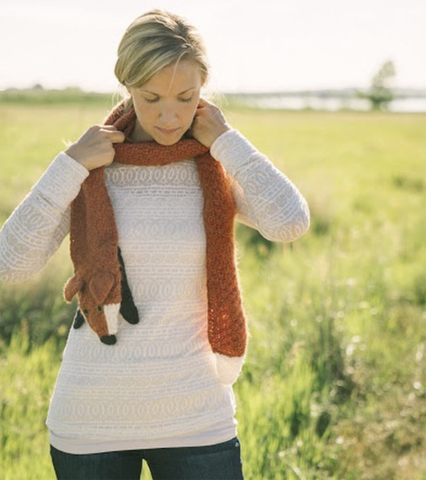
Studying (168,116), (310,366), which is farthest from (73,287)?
(310,366)

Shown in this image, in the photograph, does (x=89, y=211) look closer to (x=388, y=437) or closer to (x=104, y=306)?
(x=104, y=306)

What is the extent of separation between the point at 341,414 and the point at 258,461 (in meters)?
0.79

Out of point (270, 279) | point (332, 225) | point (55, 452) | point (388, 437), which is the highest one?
point (55, 452)

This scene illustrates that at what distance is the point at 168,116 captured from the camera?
74.9 inches

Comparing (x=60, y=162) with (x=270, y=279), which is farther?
(x=270, y=279)

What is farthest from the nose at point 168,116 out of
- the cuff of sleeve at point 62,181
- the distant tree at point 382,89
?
the distant tree at point 382,89

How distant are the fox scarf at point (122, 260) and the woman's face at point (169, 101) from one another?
0.04m

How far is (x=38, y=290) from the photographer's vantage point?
4.79m

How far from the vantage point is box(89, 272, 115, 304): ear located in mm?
1835

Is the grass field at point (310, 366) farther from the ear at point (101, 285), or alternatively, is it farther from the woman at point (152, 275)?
the ear at point (101, 285)

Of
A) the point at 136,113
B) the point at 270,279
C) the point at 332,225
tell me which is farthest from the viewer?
the point at 332,225

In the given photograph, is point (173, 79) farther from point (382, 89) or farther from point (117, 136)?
point (382, 89)

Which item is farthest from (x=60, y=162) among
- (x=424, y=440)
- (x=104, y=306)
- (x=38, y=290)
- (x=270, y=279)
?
(x=270, y=279)

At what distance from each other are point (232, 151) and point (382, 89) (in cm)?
8703
